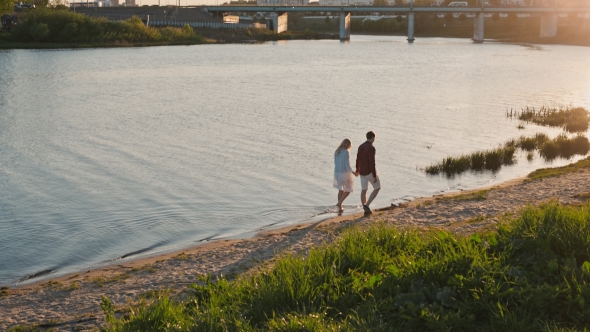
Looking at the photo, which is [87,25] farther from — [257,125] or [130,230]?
[130,230]

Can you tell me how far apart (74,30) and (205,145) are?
84.6m

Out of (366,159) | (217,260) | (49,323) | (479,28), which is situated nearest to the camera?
(49,323)

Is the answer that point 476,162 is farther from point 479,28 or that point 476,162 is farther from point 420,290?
point 479,28

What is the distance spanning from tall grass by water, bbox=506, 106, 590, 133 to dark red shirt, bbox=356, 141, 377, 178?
17219 mm

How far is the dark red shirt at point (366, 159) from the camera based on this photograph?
1616 centimetres

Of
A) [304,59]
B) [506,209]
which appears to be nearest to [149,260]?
[506,209]

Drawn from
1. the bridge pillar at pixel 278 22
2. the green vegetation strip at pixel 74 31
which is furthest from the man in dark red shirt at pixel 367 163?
the bridge pillar at pixel 278 22

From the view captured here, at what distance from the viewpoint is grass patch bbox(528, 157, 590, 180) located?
21031mm

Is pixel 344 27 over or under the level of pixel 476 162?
over

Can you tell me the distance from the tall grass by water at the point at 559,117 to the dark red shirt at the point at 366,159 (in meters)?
17.2

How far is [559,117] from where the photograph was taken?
109 feet

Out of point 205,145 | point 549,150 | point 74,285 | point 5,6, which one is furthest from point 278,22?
point 74,285

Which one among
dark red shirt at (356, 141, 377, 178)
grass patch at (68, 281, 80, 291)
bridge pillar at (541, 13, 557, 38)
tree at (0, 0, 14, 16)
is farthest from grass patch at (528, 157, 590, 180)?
bridge pillar at (541, 13, 557, 38)

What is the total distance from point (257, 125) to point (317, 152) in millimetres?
7322
